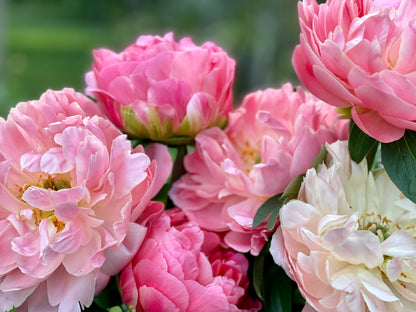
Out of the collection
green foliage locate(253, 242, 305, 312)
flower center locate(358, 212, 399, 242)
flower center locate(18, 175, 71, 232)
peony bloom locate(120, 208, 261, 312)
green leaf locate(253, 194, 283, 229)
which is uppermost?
flower center locate(18, 175, 71, 232)

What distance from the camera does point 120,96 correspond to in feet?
1.62

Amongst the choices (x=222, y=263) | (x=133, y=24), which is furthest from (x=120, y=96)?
(x=133, y=24)

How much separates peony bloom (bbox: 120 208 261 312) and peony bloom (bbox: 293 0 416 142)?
5.5 inches

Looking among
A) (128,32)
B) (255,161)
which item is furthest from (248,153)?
(128,32)

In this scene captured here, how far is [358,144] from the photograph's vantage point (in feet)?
1.51

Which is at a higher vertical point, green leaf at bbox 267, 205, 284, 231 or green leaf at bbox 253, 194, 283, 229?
green leaf at bbox 267, 205, 284, 231

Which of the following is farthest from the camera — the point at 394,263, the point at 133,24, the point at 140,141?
the point at 133,24

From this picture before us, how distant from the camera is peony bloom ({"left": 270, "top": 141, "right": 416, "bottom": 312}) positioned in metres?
0.41

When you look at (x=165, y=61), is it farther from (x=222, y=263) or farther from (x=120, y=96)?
(x=222, y=263)

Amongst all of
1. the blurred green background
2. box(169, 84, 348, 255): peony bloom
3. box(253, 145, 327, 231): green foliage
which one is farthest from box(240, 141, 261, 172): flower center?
the blurred green background

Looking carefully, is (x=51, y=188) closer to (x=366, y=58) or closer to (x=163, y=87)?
(x=163, y=87)

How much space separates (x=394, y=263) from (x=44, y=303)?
0.23m

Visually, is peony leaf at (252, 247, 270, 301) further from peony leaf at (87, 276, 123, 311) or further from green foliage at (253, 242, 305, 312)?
peony leaf at (87, 276, 123, 311)

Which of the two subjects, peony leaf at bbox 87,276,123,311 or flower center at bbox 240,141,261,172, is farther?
flower center at bbox 240,141,261,172
